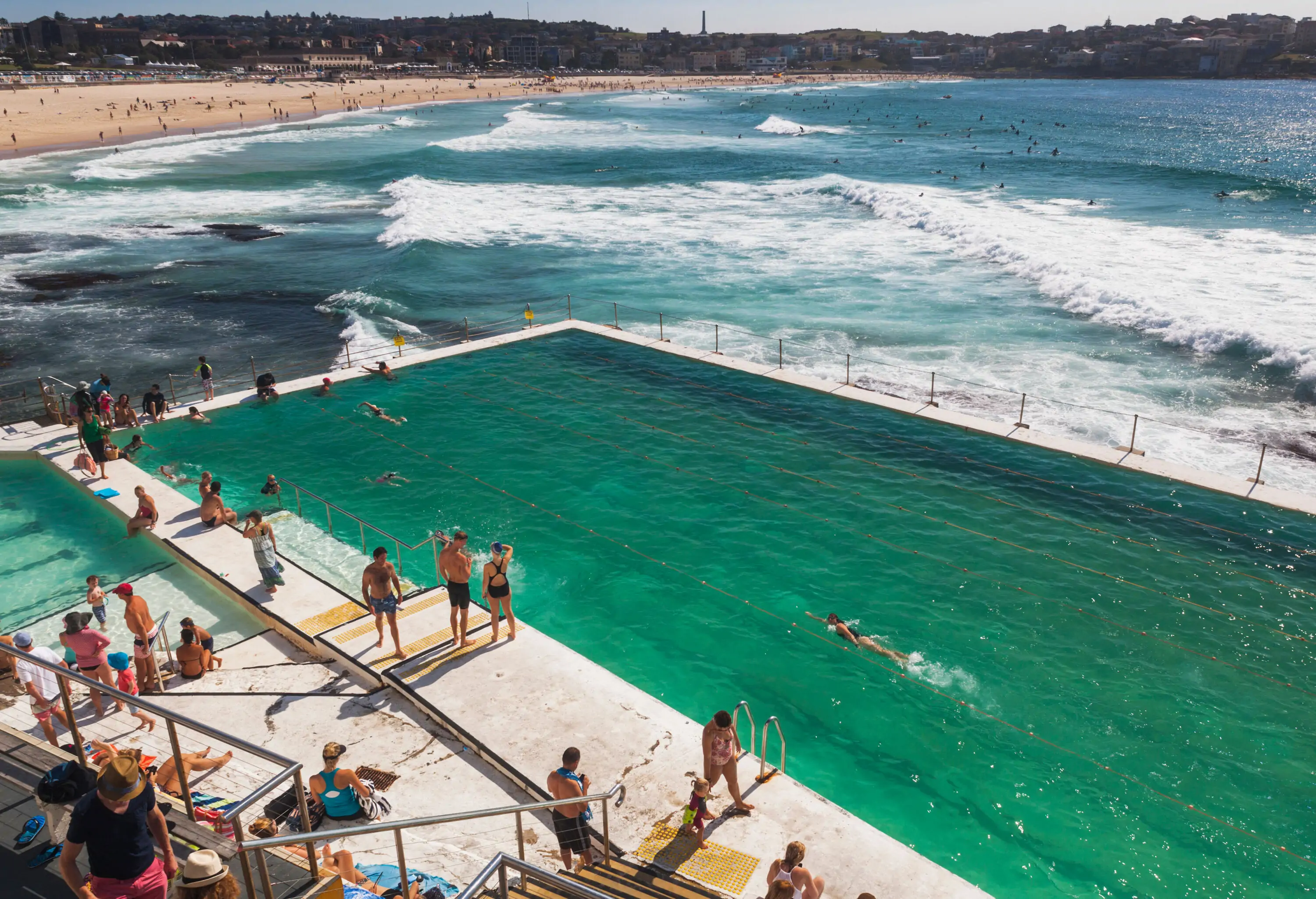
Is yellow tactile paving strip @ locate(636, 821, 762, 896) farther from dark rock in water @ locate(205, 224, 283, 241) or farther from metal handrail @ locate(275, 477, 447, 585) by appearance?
dark rock in water @ locate(205, 224, 283, 241)

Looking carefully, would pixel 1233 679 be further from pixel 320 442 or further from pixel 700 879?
pixel 320 442

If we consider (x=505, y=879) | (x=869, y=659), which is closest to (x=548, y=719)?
(x=505, y=879)

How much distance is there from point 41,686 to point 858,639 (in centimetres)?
1106

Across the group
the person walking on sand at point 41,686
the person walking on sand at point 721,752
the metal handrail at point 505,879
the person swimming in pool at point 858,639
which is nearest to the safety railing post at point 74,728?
the person walking on sand at point 41,686

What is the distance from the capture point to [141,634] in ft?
37.7

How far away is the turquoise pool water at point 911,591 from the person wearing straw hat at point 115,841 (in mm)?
6544

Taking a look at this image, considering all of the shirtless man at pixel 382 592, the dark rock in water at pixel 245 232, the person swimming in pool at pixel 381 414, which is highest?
the dark rock in water at pixel 245 232

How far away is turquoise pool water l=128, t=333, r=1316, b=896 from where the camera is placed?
1116cm

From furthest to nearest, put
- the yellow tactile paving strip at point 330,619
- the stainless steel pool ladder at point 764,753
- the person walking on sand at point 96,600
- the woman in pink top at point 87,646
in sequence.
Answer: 1. the yellow tactile paving strip at point 330,619
2. the person walking on sand at point 96,600
3. the woman in pink top at point 87,646
4. the stainless steel pool ladder at point 764,753

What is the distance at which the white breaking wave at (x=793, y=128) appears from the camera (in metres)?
123

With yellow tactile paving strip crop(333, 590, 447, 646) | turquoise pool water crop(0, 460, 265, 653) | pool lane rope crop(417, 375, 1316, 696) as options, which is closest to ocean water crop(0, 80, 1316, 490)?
pool lane rope crop(417, 375, 1316, 696)

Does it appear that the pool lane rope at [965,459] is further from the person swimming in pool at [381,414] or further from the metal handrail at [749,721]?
the metal handrail at [749,721]

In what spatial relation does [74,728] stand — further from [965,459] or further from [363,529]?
[965,459]

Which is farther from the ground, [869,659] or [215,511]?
[215,511]
